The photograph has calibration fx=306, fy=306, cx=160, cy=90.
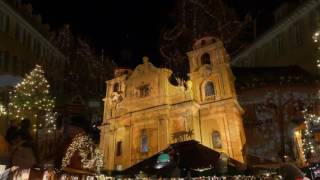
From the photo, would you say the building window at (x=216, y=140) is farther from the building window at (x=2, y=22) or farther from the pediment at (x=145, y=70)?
the building window at (x=2, y=22)

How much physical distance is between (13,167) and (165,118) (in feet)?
49.9

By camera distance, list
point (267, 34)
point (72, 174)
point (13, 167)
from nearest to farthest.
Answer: point (13, 167) < point (72, 174) < point (267, 34)

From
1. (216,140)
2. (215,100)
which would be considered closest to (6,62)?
(215,100)

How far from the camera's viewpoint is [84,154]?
81.4 feet

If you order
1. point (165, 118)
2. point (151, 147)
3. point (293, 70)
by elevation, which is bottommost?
point (151, 147)

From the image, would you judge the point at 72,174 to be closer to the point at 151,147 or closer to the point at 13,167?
the point at 13,167

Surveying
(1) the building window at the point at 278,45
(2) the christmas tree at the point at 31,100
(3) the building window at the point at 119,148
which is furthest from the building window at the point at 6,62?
(1) the building window at the point at 278,45

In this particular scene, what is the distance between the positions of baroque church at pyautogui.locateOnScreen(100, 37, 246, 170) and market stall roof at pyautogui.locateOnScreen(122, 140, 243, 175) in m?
14.0

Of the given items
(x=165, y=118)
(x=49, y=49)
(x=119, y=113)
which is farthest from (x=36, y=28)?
(x=165, y=118)

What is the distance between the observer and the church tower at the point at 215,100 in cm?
2648

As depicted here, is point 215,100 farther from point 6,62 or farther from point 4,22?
point 4,22

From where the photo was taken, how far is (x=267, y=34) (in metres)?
37.4

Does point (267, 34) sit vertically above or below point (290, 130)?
above

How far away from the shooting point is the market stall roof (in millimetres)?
11617
